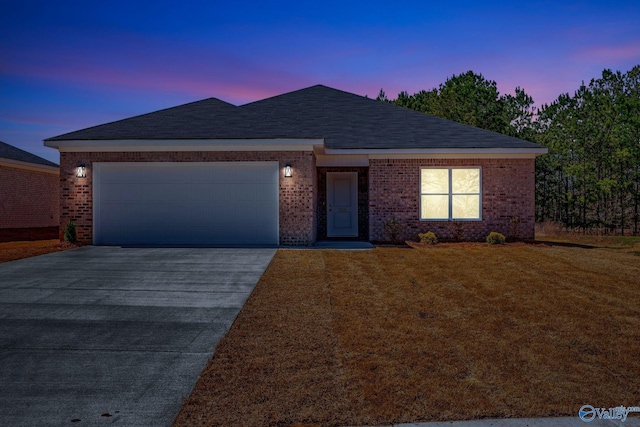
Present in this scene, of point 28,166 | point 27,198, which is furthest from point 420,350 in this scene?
point 27,198

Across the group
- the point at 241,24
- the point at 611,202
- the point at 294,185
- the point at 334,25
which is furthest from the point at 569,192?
the point at 241,24

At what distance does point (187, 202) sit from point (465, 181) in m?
9.62

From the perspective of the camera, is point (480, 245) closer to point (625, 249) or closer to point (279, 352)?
point (625, 249)

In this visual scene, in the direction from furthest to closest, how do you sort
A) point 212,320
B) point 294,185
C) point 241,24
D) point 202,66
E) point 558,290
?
1. point 202,66
2. point 241,24
3. point 294,185
4. point 558,290
5. point 212,320

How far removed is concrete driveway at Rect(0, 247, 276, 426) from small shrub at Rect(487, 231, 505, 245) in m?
8.31

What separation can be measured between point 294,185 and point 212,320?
7.72 metres

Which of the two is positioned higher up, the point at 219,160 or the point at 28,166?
the point at 28,166

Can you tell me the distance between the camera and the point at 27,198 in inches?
872

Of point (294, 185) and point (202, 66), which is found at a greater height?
point (202, 66)

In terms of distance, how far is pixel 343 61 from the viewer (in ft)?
62.8

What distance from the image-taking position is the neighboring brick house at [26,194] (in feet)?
67.5

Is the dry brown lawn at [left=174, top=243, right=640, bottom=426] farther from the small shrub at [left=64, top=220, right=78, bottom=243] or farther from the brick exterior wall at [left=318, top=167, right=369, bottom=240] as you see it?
the small shrub at [left=64, top=220, right=78, bottom=243]

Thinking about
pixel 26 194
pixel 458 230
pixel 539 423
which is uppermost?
pixel 26 194

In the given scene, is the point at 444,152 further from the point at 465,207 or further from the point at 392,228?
the point at 392,228
